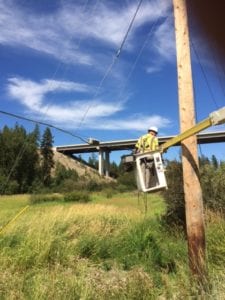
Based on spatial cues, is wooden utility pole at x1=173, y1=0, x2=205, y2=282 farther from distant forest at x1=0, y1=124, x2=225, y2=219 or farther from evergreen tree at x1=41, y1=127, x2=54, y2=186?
evergreen tree at x1=41, y1=127, x2=54, y2=186

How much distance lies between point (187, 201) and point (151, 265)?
394 centimetres

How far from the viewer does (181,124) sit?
8.36 m

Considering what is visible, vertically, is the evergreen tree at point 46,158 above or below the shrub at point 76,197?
above

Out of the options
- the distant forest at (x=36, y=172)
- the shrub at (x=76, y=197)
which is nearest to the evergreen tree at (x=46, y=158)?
the distant forest at (x=36, y=172)

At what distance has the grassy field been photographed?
736 centimetres

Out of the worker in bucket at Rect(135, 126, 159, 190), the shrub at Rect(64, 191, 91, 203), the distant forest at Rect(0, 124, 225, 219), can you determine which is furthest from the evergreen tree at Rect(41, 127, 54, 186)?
the worker in bucket at Rect(135, 126, 159, 190)

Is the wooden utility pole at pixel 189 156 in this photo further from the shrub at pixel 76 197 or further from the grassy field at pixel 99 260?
the shrub at pixel 76 197

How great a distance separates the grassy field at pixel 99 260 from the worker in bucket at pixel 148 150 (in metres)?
1.43

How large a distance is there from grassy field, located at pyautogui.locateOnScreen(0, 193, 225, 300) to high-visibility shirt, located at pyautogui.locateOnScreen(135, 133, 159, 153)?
6.12 ft

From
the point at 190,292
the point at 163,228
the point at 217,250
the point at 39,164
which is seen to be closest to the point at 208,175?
the point at 163,228

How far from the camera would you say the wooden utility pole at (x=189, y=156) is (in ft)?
27.0

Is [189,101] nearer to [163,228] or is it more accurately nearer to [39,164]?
[163,228]

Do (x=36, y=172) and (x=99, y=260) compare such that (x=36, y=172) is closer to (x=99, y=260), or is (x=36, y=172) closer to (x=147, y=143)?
(x=99, y=260)

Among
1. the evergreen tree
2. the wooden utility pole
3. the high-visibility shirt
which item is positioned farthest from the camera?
the evergreen tree
